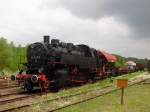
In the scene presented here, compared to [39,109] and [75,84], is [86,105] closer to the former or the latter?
[39,109]

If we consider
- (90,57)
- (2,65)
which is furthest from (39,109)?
(2,65)

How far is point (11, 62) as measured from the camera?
3327 inches

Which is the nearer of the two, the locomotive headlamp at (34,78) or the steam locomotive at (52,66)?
the locomotive headlamp at (34,78)

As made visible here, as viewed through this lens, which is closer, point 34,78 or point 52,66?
point 34,78

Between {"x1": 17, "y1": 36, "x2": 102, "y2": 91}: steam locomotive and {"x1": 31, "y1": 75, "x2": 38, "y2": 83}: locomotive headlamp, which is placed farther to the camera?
{"x1": 17, "y1": 36, "x2": 102, "y2": 91}: steam locomotive

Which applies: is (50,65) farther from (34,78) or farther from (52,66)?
(34,78)

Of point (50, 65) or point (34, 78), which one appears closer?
point (34, 78)

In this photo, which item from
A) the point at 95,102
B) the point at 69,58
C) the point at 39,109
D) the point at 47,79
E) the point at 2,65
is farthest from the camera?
the point at 2,65

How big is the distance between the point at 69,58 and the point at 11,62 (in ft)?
199

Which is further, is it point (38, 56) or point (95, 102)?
point (38, 56)

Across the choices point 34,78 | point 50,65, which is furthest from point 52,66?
point 34,78

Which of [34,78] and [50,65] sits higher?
[50,65]

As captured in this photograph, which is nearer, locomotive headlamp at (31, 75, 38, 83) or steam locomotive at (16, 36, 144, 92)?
locomotive headlamp at (31, 75, 38, 83)

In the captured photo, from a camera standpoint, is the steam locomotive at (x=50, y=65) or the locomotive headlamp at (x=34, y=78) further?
the steam locomotive at (x=50, y=65)
